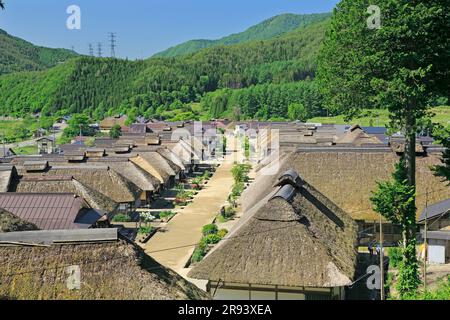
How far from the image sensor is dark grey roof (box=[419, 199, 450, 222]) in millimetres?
24334

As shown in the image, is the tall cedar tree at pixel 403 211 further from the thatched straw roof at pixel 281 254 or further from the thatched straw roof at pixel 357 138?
the thatched straw roof at pixel 357 138

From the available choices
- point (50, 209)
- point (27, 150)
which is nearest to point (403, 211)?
point (50, 209)

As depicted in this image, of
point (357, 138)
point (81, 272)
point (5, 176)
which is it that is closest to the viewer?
point (81, 272)

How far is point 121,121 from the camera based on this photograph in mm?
117938

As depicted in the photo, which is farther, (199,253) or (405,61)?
(199,253)

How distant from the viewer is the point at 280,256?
54.7 ft

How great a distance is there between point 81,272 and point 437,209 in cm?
1840

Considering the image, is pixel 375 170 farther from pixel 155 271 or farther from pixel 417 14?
pixel 155 271

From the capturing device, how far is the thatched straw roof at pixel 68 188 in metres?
27.2

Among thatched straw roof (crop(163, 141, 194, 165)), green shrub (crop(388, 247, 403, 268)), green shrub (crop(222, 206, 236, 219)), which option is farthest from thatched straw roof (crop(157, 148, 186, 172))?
green shrub (crop(388, 247, 403, 268))

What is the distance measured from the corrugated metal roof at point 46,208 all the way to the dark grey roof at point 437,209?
15.8 m

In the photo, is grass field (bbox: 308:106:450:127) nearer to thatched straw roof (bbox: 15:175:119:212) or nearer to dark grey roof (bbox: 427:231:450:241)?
dark grey roof (bbox: 427:231:450:241)

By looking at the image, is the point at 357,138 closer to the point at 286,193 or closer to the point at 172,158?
the point at 172,158

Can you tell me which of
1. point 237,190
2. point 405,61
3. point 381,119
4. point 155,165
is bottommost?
point 237,190
